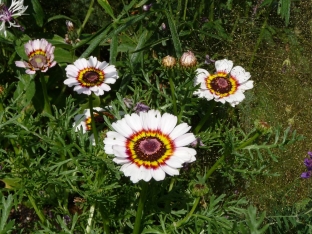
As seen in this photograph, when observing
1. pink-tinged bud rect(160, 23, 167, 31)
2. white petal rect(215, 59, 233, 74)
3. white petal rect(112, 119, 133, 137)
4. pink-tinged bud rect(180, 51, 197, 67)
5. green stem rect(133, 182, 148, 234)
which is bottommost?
green stem rect(133, 182, 148, 234)

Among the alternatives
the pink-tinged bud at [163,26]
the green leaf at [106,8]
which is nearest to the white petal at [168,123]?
the green leaf at [106,8]

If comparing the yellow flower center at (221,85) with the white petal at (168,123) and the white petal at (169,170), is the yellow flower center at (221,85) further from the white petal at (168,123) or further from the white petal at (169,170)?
the white petal at (169,170)

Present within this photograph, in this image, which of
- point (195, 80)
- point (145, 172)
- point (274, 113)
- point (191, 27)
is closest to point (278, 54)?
point (274, 113)

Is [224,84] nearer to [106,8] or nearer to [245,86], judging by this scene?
[245,86]

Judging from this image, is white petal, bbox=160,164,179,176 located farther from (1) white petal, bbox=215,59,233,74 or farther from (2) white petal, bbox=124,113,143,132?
(1) white petal, bbox=215,59,233,74

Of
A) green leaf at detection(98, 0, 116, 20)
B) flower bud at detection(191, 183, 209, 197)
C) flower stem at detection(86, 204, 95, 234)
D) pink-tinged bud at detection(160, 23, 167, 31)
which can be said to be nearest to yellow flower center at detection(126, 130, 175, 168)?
flower bud at detection(191, 183, 209, 197)

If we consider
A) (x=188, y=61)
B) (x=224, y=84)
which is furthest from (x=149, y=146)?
(x=224, y=84)

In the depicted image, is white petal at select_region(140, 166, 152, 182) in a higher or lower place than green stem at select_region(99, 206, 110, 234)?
lower
